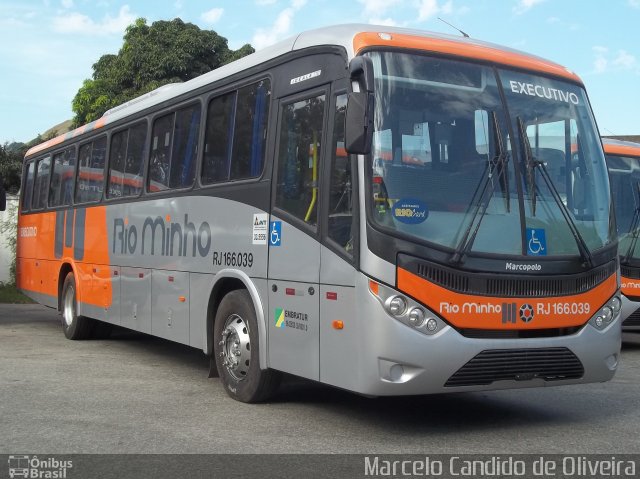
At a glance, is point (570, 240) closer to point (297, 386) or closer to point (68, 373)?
point (297, 386)

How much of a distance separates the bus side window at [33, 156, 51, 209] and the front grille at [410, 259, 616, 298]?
1056cm

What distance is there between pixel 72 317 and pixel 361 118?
8.58 meters

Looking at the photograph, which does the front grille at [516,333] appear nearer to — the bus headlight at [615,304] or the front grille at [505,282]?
the front grille at [505,282]

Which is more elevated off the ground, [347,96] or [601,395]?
[347,96]

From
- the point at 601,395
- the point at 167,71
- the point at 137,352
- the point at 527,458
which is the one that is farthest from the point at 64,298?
the point at 167,71

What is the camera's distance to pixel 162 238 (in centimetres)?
1034

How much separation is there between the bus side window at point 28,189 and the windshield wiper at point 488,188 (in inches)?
459

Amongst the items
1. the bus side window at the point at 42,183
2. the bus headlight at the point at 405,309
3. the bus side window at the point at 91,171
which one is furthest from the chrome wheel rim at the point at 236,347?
the bus side window at the point at 42,183

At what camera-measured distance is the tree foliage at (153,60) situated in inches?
1186

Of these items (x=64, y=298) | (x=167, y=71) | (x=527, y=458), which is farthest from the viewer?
(x=167, y=71)

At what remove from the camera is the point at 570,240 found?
7.18 m

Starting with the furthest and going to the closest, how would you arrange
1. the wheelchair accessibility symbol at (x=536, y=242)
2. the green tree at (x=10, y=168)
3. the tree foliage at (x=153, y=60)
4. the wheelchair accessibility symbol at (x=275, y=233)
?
1. the green tree at (x=10, y=168)
2. the tree foliage at (x=153, y=60)
3. the wheelchair accessibility symbol at (x=275, y=233)
4. the wheelchair accessibility symbol at (x=536, y=242)

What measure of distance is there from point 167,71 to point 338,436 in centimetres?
2470

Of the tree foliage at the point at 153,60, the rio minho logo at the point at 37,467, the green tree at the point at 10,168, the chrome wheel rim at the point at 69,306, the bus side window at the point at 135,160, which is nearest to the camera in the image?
the rio minho logo at the point at 37,467
